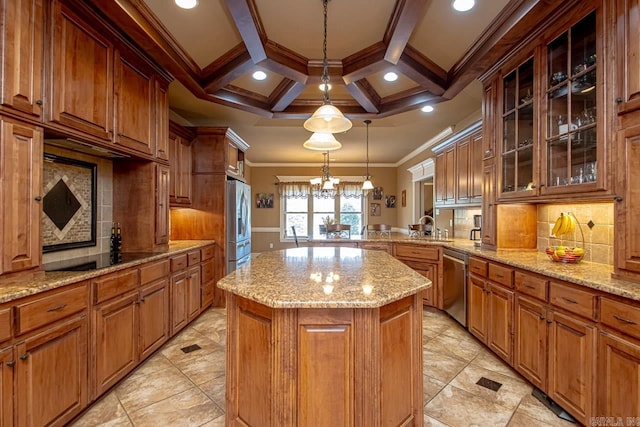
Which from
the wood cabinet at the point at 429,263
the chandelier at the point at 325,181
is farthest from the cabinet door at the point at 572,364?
the chandelier at the point at 325,181

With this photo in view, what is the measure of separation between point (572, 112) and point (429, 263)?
2.28 metres

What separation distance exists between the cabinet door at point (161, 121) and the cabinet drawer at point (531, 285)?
337cm

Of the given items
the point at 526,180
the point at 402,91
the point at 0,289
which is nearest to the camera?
the point at 0,289

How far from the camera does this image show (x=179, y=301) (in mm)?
3172

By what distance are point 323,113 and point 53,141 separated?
6.54 feet

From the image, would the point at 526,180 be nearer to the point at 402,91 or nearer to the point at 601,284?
the point at 601,284

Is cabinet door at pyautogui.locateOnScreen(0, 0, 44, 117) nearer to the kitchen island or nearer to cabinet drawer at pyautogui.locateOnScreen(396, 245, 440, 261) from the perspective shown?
the kitchen island

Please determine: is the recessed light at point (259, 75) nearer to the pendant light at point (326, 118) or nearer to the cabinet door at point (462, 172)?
the pendant light at point (326, 118)

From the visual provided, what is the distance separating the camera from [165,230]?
313 centimetres

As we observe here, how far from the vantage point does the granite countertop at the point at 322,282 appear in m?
1.32

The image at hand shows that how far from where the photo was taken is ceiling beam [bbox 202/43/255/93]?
109 inches

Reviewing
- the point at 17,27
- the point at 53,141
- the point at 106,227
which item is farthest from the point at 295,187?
the point at 17,27

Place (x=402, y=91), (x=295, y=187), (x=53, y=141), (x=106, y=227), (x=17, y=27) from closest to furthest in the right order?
(x=17, y=27) → (x=53, y=141) → (x=106, y=227) → (x=402, y=91) → (x=295, y=187)

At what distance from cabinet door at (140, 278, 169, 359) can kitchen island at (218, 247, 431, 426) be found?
4.32 ft
